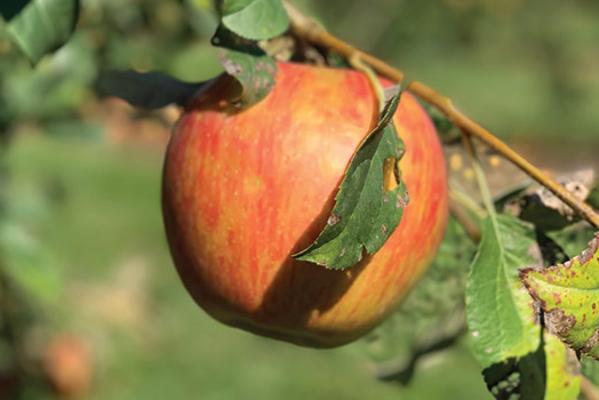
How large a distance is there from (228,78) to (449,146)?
0.29 meters

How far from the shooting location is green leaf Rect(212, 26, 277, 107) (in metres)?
0.88

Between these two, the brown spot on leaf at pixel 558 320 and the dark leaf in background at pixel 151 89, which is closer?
the brown spot on leaf at pixel 558 320

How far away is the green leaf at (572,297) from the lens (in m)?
0.71

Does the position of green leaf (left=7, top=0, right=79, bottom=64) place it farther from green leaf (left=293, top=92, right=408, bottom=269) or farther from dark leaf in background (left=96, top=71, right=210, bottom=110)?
green leaf (left=293, top=92, right=408, bottom=269)

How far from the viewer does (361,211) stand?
78 centimetres

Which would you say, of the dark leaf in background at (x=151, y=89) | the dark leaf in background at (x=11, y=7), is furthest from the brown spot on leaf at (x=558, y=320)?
the dark leaf in background at (x=11, y=7)

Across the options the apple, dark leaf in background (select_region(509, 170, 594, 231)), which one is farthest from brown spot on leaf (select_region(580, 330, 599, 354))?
the apple

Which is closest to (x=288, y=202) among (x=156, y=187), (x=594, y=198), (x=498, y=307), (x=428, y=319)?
(x=498, y=307)

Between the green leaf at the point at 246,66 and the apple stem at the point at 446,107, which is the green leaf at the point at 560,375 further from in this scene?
the green leaf at the point at 246,66

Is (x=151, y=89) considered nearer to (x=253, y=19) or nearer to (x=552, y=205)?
(x=253, y=19)

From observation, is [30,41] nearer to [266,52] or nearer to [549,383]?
[266,52]

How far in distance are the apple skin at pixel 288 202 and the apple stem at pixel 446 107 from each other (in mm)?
21

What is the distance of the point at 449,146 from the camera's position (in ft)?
3.68

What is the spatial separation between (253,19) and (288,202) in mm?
152
